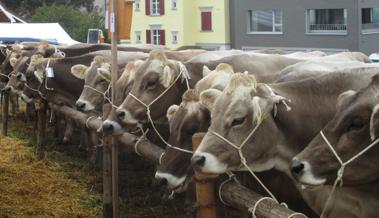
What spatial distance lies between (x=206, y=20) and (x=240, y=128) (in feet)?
131

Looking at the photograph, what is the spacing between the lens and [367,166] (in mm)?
3543

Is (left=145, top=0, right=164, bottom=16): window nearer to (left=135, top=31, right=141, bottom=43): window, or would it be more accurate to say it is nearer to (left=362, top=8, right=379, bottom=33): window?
(left=135, top=31, right=141, bottom=43): window

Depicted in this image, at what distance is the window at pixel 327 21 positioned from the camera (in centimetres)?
3531

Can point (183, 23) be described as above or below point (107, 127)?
above

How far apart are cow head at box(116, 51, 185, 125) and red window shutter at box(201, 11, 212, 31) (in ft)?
123

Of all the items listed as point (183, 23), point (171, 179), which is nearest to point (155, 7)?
point (183, 23)

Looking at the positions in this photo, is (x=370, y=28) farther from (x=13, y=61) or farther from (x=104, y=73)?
(x=104, y=73)

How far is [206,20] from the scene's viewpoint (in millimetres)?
43438

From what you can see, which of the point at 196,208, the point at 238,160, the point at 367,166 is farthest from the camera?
the point at 196,208

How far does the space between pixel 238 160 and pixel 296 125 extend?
0.52 m

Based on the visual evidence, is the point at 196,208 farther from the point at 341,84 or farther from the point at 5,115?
the point at 5,115

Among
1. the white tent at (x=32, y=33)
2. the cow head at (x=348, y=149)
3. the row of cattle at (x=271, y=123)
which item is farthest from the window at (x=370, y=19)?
the cow head at (x=348, y=149)

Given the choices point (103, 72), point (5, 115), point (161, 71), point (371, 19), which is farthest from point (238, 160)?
point (371, 19)

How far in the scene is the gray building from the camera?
113 feet
